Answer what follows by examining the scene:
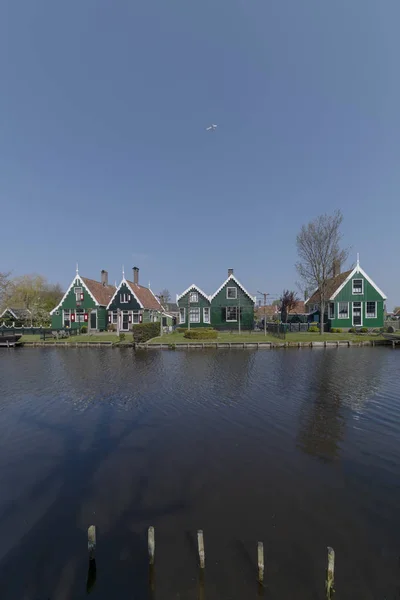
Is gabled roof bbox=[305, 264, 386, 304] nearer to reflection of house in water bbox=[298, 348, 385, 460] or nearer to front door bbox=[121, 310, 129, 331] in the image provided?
reflection of house in water bbox=[298, 348, 385, 460]

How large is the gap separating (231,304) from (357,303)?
18.2 m

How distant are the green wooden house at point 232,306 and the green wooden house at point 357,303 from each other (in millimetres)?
11868

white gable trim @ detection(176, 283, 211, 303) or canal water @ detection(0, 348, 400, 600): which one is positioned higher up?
white gable trim @ detection(176, 283, 211, 303)

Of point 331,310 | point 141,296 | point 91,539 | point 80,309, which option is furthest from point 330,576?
point 80,309

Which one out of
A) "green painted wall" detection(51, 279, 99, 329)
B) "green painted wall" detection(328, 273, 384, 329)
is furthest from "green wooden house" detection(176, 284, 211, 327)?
"green painted wall" detection(328, 273, 384, 329)

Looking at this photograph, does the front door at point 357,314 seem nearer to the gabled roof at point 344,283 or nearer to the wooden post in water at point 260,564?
the gabled roof at point 344,283

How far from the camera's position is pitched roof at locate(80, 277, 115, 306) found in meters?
46.8

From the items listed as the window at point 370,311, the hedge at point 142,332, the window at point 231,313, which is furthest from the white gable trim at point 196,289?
the window at point 370,311

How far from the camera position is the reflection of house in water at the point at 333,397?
937 cm

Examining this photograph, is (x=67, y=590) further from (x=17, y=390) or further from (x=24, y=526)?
(x=17, y=390)

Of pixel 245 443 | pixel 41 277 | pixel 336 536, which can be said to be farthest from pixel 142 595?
pixel 41 277

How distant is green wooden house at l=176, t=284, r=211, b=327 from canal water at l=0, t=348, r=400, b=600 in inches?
1249

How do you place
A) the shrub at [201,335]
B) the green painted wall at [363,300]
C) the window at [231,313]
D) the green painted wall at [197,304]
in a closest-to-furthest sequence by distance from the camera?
the shrub at [201,335], the green painted wall at [363,300], the window at [231,313], the green painted wall at [197,304]

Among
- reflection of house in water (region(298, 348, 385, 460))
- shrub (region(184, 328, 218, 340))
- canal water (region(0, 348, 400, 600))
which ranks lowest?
canal water (region(0, 348, 400, 600))
